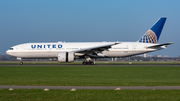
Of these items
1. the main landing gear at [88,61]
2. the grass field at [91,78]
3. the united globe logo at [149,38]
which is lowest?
the grass field at [91,78]

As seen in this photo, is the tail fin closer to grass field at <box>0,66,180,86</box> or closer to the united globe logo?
the united globe logo

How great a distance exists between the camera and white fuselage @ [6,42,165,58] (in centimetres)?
3988

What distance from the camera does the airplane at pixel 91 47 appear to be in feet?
127

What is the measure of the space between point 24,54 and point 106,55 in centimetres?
1474

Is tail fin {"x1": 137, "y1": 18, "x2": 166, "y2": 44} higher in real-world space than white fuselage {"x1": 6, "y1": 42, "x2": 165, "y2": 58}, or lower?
higher

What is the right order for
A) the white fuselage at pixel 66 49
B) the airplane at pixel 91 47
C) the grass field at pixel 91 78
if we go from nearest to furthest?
the grass field at pixel 91 78 < the airplane at pixel 91 47 < the white fuselage at pixel 66 49

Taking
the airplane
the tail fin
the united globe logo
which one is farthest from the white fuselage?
the tail fin

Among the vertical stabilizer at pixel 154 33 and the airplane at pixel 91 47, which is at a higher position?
the vertical stabilizer at pixel 154 33

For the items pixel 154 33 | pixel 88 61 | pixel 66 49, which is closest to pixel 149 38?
pixel 154 33

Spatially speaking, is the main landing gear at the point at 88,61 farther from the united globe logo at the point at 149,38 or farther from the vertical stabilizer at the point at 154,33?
the united globe logo at the point at 149,38

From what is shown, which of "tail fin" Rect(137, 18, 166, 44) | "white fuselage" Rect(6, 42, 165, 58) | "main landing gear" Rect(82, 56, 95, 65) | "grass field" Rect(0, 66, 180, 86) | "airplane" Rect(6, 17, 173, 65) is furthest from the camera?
"tail fin" Rect(137, 18, 166, 44)

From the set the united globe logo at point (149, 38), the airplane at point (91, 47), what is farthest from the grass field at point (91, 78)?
the united globe logo at point (149, 38)
